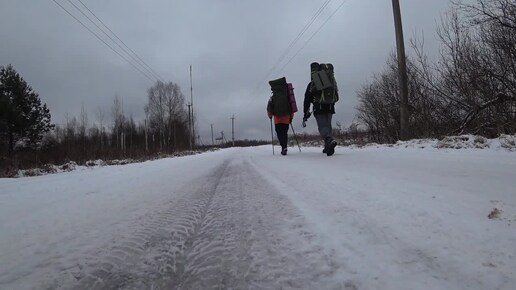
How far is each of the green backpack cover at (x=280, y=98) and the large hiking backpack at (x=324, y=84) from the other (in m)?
2.01

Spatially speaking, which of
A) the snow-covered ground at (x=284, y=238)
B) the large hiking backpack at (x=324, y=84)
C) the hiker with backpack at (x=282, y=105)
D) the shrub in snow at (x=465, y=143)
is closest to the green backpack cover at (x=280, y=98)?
the hiker with backpack at (x=282, y=105)

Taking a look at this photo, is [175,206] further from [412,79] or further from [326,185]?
[412,79]

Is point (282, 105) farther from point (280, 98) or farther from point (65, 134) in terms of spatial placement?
point (65, 134)

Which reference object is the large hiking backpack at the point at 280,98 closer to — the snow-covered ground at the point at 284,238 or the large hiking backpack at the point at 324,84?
the large hiking backpack at the point at 324,84

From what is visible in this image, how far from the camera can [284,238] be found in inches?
60.7

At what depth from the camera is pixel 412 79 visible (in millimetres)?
10055

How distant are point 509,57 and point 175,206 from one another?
812 centimetres

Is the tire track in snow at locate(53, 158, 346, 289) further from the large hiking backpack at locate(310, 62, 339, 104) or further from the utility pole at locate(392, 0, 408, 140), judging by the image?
the utility pole at locate(392, 0, 408, 140)

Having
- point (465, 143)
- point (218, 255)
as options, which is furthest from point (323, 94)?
point (218, 255)

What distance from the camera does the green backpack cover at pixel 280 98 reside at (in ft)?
28.6

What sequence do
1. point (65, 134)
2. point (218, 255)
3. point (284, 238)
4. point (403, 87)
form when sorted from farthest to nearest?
point (65, 134) < point (403, 87) < point (284, 238) < point (218, 255)

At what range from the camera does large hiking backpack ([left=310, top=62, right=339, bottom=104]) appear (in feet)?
21.5

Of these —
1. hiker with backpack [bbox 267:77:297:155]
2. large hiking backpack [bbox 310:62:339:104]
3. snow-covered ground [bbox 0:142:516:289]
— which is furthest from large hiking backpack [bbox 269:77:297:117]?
snow-covered ground [bbox 0:142:516:289]

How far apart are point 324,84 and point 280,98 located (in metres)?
2.31
